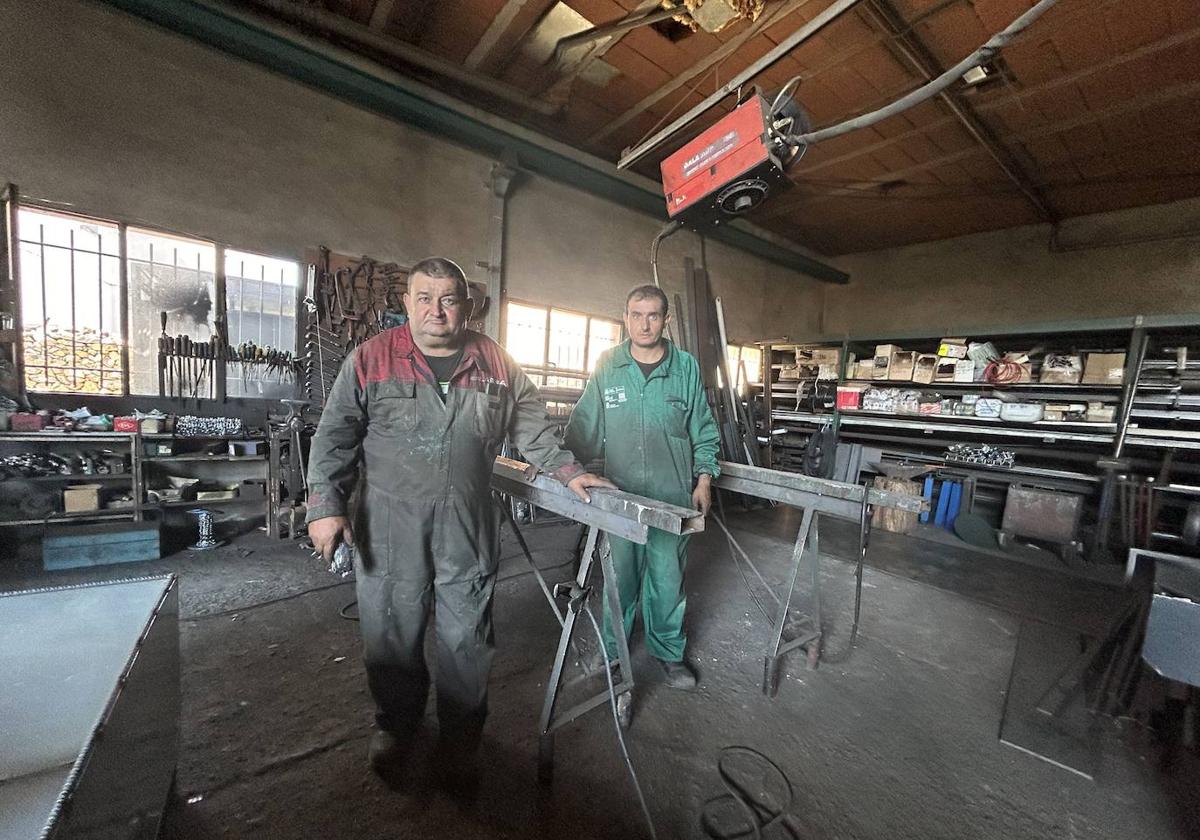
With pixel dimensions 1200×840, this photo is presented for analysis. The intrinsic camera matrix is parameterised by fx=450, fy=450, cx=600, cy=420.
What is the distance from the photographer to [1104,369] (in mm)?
4246

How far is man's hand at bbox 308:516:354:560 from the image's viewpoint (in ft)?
4.45

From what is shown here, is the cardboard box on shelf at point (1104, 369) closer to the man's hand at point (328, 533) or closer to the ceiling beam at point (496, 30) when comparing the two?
the ceiling beam at point (496, 30)

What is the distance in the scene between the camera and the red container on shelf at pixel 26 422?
9.55 feet

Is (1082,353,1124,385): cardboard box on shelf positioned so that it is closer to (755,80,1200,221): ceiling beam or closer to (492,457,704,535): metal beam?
(755,80,1200,221): ceiling beam

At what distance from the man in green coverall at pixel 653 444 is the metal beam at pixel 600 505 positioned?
497mm

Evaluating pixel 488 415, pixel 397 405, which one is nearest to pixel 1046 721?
pixel 488 415

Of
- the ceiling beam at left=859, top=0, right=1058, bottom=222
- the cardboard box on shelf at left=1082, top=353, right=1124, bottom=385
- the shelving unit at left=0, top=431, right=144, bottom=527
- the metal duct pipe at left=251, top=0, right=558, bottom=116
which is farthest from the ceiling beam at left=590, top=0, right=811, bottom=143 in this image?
the shelving unit at left=0, top=431, right=144, bottom=527

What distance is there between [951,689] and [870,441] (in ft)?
14.0

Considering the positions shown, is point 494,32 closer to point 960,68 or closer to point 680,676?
point 960,68

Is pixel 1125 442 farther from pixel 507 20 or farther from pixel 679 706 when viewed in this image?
pixel 507 20

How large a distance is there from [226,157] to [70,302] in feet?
5.07

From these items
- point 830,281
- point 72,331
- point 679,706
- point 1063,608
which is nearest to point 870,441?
point 1063,608

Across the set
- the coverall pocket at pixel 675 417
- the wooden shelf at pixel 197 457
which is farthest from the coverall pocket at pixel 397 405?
the wooden shelf at pixel 197 457

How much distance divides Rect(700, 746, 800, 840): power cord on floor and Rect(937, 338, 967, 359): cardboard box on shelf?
523 cm
